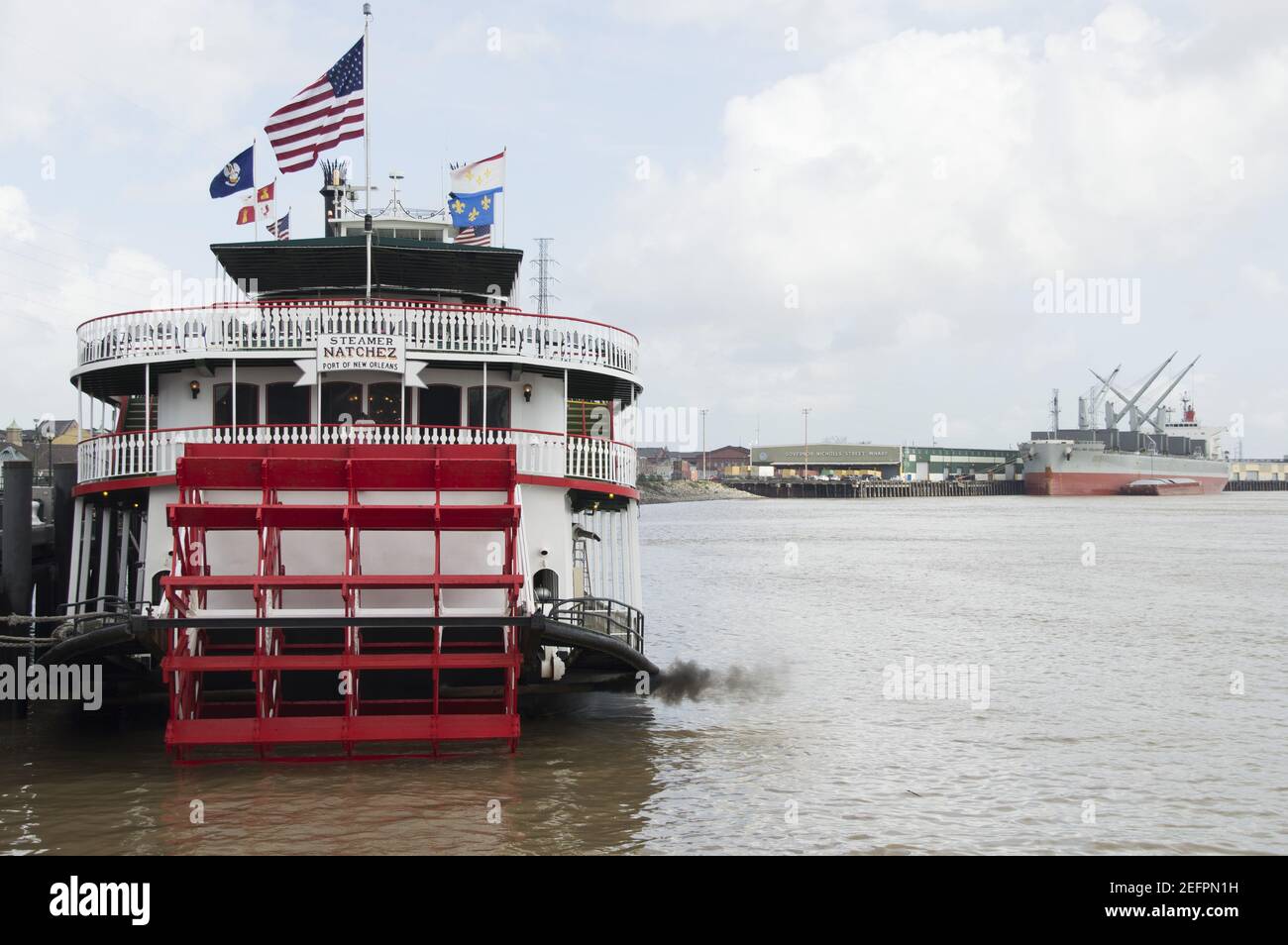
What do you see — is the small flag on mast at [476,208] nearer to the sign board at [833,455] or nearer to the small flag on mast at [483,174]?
the small flag on mast at [483,174]

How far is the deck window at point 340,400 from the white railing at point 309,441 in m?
0.75

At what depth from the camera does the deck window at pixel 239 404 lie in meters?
14.8

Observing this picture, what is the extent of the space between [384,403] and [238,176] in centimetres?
467

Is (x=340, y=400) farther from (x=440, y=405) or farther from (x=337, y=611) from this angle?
(x=337, y=611)

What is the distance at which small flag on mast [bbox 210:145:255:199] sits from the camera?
17.4m

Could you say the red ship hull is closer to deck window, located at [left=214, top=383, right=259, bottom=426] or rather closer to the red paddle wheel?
deck window, located at [left=214, top=383, right=259, bottom=426]

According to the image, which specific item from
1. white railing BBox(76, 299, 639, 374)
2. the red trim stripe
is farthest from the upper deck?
the red trim stripe

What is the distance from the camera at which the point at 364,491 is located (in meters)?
13.2

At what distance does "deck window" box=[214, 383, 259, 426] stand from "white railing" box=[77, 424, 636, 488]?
0.68 m

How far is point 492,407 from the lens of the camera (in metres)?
15.2

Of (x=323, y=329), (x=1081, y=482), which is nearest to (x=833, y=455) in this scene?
(x=1081, y=482)

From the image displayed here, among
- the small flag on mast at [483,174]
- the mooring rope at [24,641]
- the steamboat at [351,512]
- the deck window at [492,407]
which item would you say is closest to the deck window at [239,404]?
the steamboat at [351,512]
